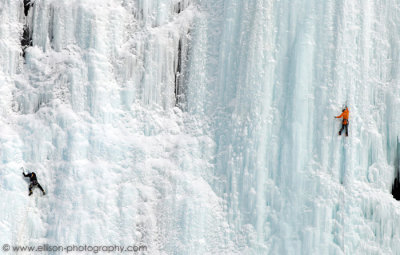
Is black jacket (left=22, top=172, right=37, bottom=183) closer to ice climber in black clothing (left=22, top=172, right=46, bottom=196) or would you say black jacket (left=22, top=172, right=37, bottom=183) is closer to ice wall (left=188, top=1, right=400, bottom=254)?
ice climber in black clothing (left=22, top=172, right=46, bottom=196)

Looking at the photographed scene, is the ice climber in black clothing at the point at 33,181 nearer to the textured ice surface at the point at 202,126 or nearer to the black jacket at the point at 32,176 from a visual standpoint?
the black jacket at the point at 32,176

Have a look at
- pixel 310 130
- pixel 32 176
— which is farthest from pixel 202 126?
pixel 32 176

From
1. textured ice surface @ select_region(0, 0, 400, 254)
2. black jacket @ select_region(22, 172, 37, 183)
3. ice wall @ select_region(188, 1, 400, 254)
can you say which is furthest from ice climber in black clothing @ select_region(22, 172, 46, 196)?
ice wall @ select_region(188, 1, 400, 254)

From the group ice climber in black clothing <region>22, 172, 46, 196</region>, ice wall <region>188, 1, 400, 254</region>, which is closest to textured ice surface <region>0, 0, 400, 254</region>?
ice wall <region>188, 1, 400, 254</region>

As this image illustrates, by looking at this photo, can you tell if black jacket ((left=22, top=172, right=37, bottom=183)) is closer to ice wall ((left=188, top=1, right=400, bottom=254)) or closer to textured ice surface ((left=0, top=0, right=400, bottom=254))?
textured ice surface ((left=0, top=0, right=400, bottom=254))

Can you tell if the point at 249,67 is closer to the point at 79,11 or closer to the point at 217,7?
the point at 217,7

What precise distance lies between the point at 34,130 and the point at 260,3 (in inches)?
247

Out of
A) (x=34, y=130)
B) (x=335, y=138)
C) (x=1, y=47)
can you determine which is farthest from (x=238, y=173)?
(x=1, y=47)

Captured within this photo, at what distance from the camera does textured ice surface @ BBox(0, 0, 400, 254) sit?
12406 millimetres

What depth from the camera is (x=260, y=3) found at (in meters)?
12.7

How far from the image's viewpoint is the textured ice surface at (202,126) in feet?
40.7

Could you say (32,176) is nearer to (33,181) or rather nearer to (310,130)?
(33,181)

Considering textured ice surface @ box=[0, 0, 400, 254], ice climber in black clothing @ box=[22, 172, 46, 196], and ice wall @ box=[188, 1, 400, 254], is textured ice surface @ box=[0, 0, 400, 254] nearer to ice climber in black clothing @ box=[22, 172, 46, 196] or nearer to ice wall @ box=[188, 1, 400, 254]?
ice wall @ box=[188, 1, 400, 254]

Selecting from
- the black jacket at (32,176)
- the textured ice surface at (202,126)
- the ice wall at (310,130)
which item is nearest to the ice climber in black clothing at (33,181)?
the black jacket at (32,176)
